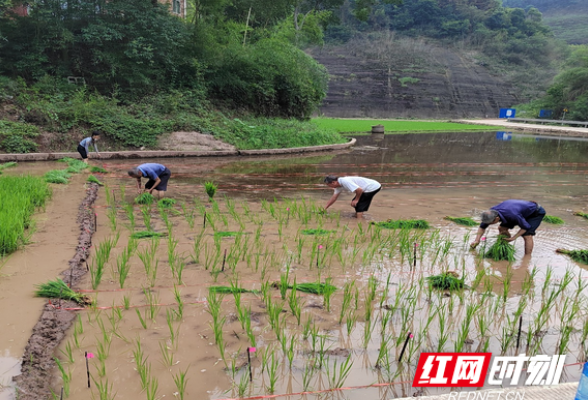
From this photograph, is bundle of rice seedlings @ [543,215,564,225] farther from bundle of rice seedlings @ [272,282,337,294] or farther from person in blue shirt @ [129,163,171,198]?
person in blue shirt @ [129,163,171,198]

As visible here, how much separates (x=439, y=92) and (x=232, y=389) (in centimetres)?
4980

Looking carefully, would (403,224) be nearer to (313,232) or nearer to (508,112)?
(313,232)

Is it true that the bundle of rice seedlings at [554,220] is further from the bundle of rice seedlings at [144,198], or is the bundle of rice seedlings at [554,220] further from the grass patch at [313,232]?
the bundle of rice seedlings at [144,198]

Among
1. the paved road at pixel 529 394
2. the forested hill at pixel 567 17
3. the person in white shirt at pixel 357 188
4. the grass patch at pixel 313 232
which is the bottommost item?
the grass patch at pixel 313 232

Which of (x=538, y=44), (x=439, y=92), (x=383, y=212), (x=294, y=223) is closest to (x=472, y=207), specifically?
(x=383, y=212)

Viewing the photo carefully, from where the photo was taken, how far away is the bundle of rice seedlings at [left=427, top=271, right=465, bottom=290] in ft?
13.1

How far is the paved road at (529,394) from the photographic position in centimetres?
220

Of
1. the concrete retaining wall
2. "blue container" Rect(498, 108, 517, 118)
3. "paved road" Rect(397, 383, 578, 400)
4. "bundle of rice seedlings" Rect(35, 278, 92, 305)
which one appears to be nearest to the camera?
"paved road" Rect(397, 383, 578, 400)

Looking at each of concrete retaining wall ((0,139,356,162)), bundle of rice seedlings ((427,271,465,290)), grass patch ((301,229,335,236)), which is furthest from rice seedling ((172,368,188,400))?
concrete retaining wall ((0,139,356,162))

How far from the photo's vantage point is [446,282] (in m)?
4.06

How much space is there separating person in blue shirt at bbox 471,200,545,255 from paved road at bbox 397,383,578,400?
264 cm

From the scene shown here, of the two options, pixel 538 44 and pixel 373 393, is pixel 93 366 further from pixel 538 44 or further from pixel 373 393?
pixel 538 44

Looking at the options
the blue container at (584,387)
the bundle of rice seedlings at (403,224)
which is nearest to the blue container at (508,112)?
the bundle of rice seedlings at (403,224)

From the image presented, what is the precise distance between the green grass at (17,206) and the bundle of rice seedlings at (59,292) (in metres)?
1.06
